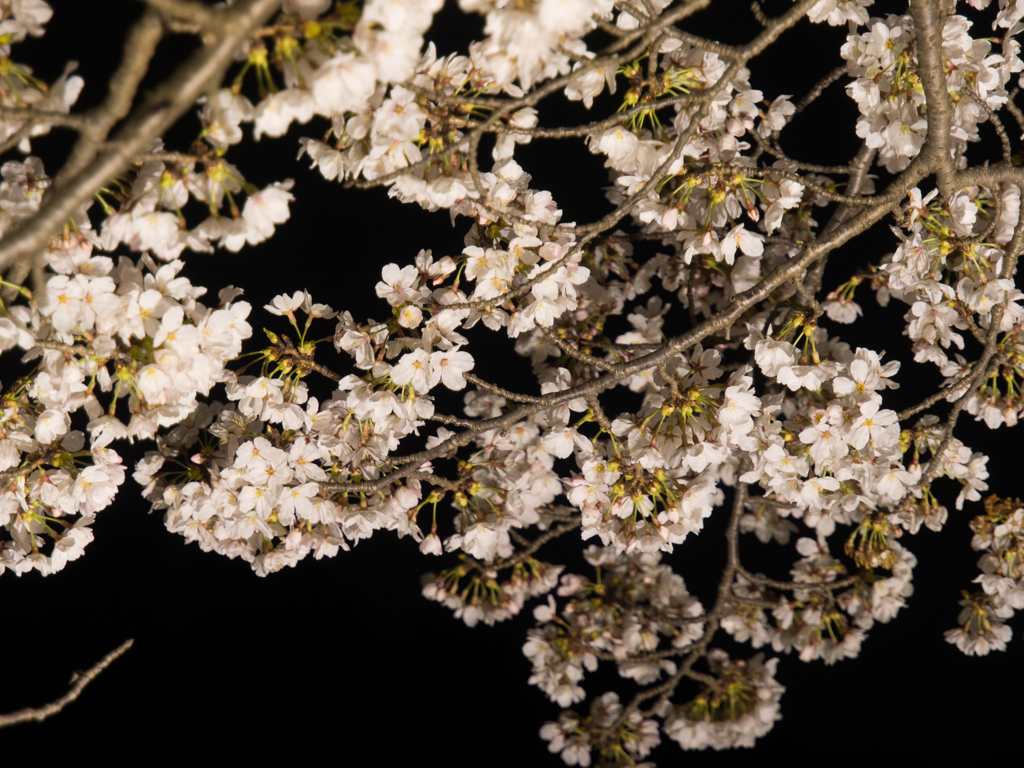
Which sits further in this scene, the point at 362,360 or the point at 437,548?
the point at 437,548

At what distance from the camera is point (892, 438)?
4.11ft

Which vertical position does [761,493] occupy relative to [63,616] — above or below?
above

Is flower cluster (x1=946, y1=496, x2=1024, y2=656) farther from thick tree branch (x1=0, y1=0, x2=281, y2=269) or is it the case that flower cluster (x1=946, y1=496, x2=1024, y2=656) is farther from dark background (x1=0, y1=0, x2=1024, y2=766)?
thick tree branch (x1=0, y1=0, x2=281, y2=269)

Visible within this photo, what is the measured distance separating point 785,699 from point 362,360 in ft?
7.22

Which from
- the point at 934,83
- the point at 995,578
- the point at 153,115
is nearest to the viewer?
the point at 153,115

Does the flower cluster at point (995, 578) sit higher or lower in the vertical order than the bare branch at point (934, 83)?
lower

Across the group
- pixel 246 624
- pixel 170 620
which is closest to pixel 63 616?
pixel 170 620

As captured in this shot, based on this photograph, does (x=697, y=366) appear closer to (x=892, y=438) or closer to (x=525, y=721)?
(x=892, y=438)

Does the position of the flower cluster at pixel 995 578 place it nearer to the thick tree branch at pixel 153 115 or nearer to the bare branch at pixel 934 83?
the bare branch at pixel 934 83

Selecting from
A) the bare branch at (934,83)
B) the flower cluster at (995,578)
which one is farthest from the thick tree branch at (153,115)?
the flower cluster at (995,578)

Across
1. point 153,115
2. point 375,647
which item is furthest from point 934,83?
point 375,647

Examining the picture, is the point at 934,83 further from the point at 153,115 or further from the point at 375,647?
the point at 375,647

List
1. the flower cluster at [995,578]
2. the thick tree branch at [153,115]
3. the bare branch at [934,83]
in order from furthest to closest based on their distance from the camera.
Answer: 1. the flower cluster at [995,578]
2. the bare branch at [934,83]
3. the thick tree branch at [153,115]

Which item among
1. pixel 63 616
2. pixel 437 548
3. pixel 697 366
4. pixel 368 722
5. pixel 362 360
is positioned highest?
pixel 697 366
